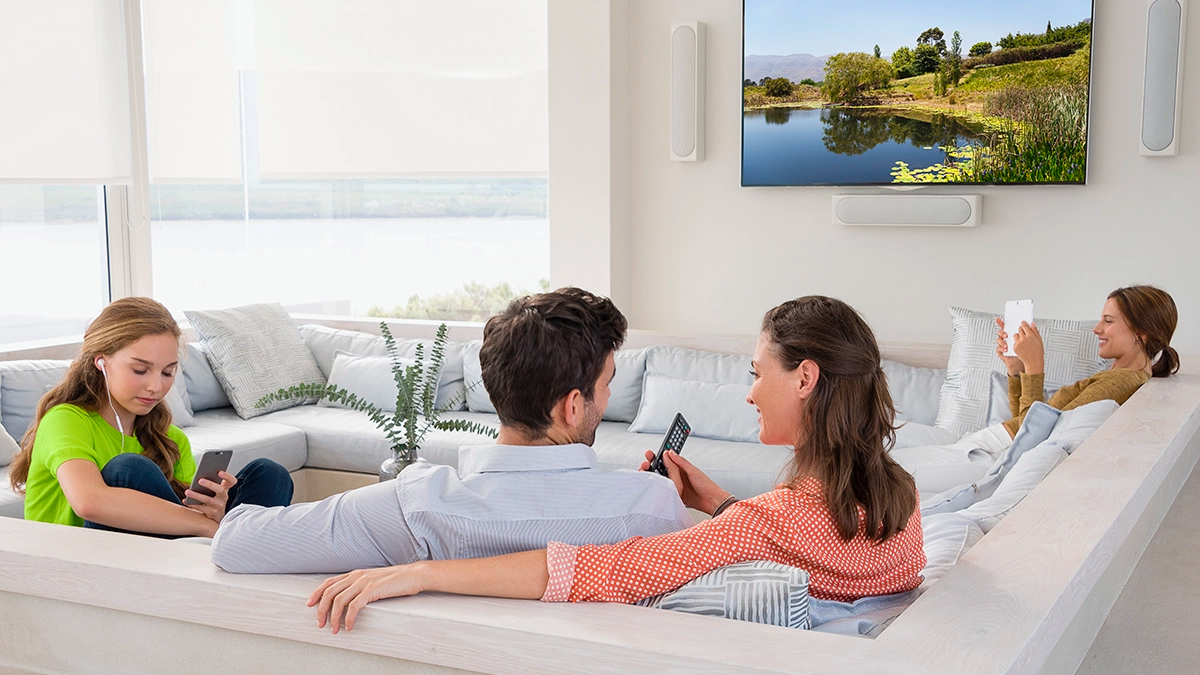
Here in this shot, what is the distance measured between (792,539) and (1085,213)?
10.8 ft

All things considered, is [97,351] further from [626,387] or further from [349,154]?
[349,154]

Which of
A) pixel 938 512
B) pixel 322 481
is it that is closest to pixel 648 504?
pixel 938 512

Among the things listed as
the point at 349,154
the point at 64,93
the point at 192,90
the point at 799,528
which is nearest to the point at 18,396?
the point at 64,93

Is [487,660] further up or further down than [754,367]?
further down

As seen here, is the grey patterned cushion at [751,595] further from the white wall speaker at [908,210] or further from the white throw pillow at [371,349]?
the white wall speaker at [908,210]

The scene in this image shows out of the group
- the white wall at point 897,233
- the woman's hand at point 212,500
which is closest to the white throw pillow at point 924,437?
the white wall at point 897,233

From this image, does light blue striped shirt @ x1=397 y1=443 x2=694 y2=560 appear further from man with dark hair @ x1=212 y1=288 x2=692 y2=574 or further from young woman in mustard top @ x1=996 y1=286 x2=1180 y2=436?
young woman in mustard top @ x1=996 y1=286 x2=1180 y2=436

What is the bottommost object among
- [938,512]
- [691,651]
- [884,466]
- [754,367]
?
[938,512]

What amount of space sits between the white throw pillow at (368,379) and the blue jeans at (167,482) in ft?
5.74

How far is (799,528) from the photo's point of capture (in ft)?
4.73

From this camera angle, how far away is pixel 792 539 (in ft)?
4.72

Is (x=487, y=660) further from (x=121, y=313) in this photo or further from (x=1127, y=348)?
(x=1127, y=348)

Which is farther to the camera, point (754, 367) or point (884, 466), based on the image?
point (754, 367)

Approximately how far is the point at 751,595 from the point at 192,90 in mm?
4713
